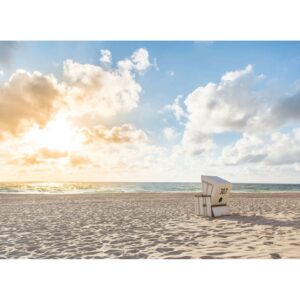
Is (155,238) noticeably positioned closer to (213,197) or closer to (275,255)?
(275,255)

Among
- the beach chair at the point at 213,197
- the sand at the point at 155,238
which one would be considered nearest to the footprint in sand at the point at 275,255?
the sand at the point at 155,238

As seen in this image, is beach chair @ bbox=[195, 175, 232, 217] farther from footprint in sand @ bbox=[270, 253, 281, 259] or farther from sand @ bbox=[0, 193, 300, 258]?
footprint in sand @ bbox=[270, 253, 281, 259]

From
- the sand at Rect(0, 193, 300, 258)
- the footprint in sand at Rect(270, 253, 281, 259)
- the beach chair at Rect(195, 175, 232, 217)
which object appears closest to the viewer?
the footprint in sand at Rect(270, 253, 281, 259)

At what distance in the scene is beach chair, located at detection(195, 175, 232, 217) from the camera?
9.19 meters

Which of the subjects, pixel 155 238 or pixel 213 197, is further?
pixel 213 197

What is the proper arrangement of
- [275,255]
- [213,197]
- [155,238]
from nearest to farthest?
1. [275,255]
2. [155,238]
3. [213,197]

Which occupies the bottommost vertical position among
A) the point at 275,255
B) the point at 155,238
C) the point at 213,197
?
the point at 275,255

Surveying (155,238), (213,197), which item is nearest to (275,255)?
(155,238)

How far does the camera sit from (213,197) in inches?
363

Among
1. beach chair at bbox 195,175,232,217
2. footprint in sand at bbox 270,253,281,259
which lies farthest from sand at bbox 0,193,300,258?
beach chair at bbox 195,175,232,217

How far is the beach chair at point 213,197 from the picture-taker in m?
9.19
